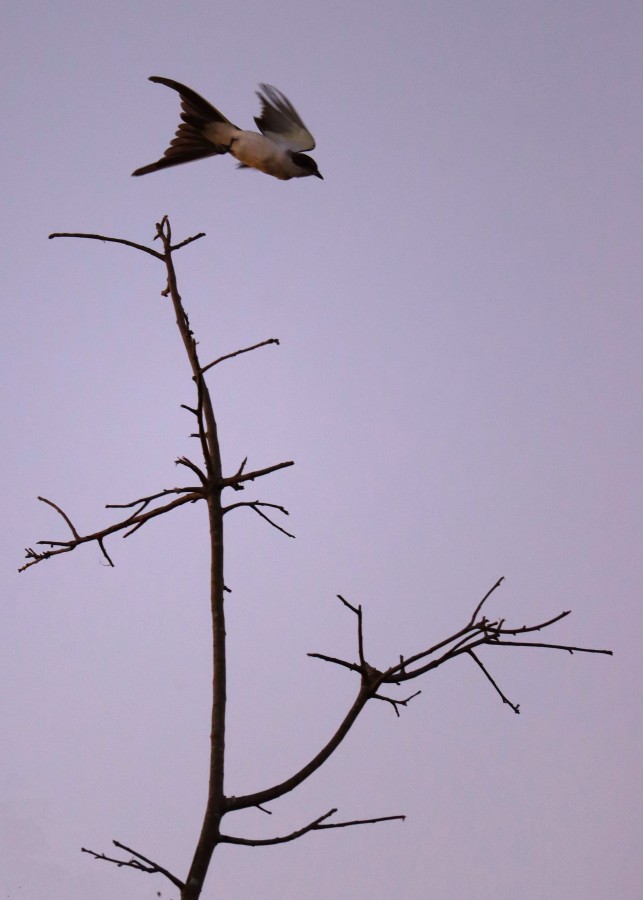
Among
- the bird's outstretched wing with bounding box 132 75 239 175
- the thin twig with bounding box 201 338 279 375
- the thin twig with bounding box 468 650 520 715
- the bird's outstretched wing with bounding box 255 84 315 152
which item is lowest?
the thin twig with bounding box 468 650 520 715

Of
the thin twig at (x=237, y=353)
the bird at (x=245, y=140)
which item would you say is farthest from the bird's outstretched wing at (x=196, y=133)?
the thin twig at (x=237, y=353)

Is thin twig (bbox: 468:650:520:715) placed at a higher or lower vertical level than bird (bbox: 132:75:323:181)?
lower

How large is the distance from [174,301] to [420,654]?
3.88ft

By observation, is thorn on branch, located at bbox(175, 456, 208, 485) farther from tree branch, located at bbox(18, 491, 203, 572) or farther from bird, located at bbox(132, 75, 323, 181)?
bird, located at bbox(132, 75, 323, 181)

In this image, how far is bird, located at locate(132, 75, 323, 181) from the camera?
2.90 metres

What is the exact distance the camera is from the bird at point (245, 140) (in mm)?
2896

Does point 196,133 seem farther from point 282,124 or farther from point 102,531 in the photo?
point 102,531

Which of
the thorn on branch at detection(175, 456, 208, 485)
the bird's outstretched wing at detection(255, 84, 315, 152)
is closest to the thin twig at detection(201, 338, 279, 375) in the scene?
the thorn on branch at detection(175, 456, 208, 485)

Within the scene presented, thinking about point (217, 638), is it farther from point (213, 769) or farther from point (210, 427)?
point (210, 427)

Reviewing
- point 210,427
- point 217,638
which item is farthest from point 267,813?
point 210,427

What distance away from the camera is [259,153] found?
2.96 metres

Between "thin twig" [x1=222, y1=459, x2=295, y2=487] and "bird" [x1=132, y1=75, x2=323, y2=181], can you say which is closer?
"thin twig" [x1=222, y1=459, x2=295, y2=487]

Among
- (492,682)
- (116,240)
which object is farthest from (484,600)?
(116,240)

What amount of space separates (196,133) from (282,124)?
0.37 meters
